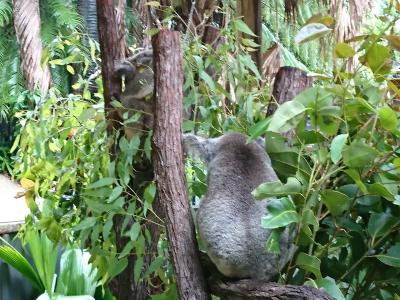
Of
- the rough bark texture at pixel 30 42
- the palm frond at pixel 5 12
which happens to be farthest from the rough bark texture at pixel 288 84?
the palm frond at pixel 5 12

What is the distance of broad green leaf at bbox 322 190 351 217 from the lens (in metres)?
1.01

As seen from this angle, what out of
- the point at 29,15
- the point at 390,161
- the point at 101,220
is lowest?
the point at 101,220

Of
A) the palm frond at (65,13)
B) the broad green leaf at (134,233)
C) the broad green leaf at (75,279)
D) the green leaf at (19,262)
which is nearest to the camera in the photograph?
the broad green leaf at (134,233)

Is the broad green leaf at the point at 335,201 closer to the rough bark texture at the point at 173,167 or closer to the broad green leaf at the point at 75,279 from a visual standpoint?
the rough bark texture at the point at 173,167

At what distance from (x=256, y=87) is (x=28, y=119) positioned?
749mm

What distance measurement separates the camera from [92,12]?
723 cm

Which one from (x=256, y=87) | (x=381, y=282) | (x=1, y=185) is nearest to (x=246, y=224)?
(x=381, y=282)

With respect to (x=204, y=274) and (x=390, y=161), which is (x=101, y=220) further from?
(x=390, y=161)

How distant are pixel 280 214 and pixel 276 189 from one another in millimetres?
43

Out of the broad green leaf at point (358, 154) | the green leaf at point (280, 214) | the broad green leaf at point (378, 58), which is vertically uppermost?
the broad green leaf at point (378, 58)

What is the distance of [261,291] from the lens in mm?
1011

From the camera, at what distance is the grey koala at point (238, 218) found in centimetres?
107

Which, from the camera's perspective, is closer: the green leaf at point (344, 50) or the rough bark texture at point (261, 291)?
the rough bark texture at point (261, 291)

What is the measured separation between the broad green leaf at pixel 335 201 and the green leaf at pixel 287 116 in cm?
14
